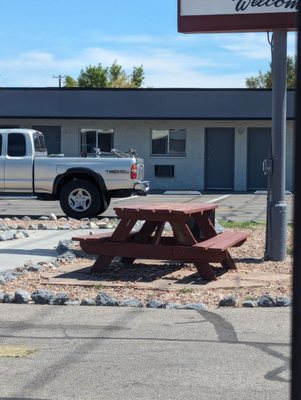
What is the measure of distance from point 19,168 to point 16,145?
0.72 m

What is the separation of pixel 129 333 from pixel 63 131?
2698cm

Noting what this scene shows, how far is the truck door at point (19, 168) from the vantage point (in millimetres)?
18438

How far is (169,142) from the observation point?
3372 centimetres

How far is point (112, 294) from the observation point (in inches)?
364

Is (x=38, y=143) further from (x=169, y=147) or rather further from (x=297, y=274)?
(x=297, y=274)

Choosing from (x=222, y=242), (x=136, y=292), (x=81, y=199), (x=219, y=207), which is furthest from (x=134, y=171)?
(x=136, y=292)

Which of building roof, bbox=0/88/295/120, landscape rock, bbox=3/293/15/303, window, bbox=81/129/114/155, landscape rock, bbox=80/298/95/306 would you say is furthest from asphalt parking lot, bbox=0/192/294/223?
landscape rock, bbox=3/293/15/303

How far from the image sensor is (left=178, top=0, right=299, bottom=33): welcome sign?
11.4 metres

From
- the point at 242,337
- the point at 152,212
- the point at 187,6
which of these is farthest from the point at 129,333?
the point at 187,6

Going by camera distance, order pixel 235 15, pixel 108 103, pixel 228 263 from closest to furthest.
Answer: pixel 228 263, pixel 235 15, pixel 108 103

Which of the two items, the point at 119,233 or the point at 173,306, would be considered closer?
the point at 173,306

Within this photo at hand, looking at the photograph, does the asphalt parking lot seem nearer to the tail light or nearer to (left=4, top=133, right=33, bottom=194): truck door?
(left=4, top=133, right=33, bottom=194): truck door

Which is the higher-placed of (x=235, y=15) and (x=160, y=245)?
(x=235, y=15)

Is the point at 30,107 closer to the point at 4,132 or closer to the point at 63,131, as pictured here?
the point at 63,131
